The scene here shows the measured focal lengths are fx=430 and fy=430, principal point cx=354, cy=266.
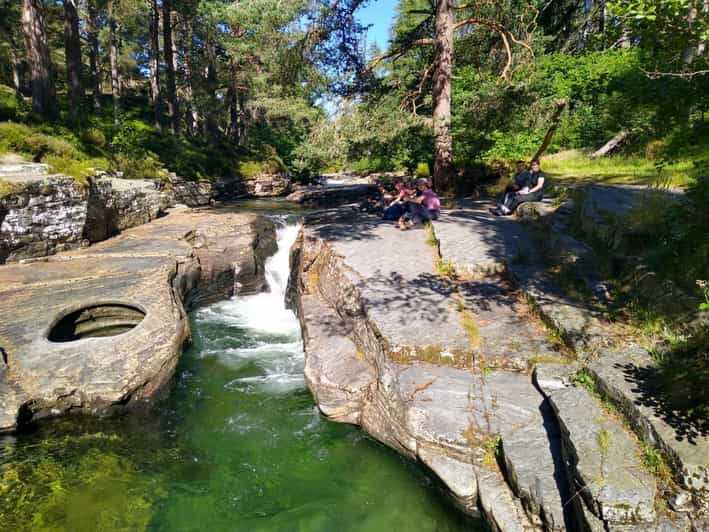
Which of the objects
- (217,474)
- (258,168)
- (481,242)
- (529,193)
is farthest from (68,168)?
(258,168)

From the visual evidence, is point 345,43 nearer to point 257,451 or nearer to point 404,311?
point 404,311

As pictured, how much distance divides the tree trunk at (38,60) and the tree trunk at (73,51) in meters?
1.79

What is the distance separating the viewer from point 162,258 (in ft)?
27.1

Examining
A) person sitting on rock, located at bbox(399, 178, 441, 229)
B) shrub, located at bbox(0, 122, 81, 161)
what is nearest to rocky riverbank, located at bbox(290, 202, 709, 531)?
person sitting on rock, located at bbox(399, 178, 441, 229)

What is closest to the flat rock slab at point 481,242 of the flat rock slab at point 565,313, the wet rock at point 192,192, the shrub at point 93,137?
the flat rock slab at point 565,313

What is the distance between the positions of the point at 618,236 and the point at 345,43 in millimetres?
9292

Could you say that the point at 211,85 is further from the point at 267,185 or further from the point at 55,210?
the point at 55,210

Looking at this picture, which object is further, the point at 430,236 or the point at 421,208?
the point at 421,208

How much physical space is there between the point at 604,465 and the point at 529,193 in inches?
303

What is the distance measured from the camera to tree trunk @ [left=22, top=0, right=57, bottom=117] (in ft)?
44.0

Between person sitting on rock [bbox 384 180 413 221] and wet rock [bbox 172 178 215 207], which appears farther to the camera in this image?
wet rock [bbox 172 178 215 207]

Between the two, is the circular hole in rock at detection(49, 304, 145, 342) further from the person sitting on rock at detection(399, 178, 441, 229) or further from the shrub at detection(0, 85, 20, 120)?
the shrub at detection(0, 85, 20, 120)

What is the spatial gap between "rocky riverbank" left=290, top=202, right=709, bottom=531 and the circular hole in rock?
264 centimetres

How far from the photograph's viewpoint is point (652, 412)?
132 inches
